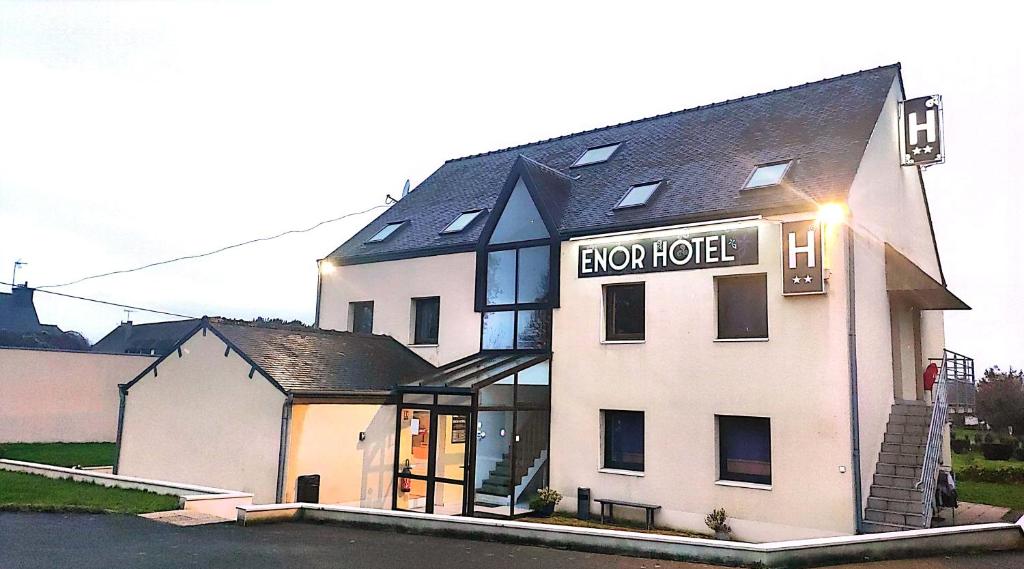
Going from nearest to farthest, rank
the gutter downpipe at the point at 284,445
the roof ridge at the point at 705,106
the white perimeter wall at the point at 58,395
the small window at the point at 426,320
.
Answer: the gutter downpipe at the point at 284,445 < the roof ridge at the point at 705,106 < the small window at the point at 426,320 < the white perimeter wall at the point at 58,395

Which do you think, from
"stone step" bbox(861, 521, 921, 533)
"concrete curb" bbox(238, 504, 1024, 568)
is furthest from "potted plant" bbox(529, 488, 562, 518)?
Answer: "stone step" bbox(861, 521, 921, 533)

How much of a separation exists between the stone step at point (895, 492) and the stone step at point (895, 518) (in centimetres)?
35

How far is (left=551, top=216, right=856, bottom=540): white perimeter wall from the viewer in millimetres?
11641

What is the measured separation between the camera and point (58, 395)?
24.8m

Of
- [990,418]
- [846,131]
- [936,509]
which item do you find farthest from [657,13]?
[990,418]

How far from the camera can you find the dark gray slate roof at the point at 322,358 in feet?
46.3

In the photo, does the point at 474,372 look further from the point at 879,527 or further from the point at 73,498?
the point at 879,527

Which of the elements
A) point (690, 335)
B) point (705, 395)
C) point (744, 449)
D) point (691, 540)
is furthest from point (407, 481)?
point (691, 540)

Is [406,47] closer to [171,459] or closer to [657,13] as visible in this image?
[657,13]

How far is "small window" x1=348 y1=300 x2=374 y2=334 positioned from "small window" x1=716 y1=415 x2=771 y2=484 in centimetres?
1006

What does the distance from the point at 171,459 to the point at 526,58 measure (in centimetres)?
1223

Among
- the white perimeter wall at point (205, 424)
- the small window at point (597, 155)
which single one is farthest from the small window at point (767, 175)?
the white perimeter wall at point (205, 424)

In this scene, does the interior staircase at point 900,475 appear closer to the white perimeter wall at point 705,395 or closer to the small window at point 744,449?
the white perimeter wall at point 705,395

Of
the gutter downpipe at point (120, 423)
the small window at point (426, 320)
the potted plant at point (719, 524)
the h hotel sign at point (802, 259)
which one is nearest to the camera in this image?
the h hotel sign at point (802, 259)
